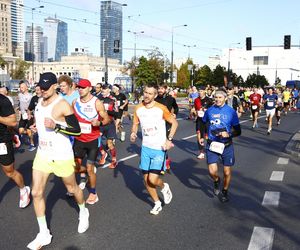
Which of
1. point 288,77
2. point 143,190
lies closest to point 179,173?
point 143,190

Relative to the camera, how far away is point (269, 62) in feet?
388

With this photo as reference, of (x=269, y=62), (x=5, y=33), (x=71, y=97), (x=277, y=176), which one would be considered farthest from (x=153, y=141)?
(x=5, y=33)

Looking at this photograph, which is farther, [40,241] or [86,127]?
[86,127]

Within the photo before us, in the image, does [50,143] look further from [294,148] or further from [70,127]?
[294,148]

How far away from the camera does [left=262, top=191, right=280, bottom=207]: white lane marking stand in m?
6.34

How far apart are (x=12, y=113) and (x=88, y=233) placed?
196 cm

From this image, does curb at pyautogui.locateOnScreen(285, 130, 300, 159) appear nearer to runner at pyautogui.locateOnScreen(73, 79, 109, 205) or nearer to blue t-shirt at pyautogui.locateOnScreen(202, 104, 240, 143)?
blue t-shirt at pyautogui.locateOnScreen(202, 104, 240, 143)

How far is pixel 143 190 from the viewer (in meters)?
7.11

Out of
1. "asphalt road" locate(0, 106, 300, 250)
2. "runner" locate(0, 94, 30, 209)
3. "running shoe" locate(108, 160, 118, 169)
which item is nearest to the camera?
"asphalt road" locate(0, 106, 300, 250)

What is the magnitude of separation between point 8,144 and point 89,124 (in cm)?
118

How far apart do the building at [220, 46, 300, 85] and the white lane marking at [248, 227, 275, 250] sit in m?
113

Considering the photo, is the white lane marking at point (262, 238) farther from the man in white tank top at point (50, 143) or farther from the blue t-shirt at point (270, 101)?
the blue t-shirt at point (270, 101)

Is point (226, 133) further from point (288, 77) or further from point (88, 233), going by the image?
point (288, 77)

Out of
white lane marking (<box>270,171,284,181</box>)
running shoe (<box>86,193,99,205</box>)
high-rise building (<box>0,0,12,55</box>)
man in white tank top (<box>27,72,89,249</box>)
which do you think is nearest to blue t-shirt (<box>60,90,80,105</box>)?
running shoe (<box>86,193,99,205</box>)
